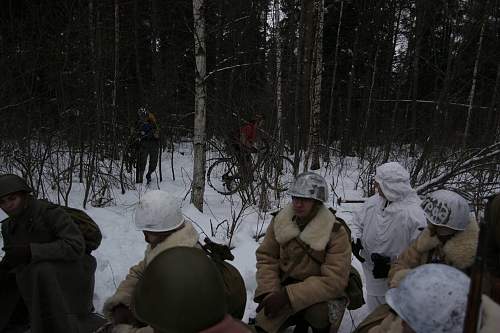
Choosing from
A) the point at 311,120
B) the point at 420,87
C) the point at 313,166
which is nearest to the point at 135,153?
the point at 311,120

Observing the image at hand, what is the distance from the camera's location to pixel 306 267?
266cm

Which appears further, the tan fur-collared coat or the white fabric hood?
the white fabric hood

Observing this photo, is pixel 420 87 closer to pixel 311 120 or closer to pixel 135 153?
pixel 311 120

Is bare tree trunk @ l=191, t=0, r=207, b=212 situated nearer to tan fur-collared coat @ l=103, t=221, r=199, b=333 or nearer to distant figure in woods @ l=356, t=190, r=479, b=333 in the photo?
tan fur-collared coat @ l=103, t=221, r=199, b=333

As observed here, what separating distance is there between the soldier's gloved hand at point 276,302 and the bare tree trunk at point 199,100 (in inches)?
139

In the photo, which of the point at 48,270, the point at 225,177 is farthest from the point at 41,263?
the point at 225,177

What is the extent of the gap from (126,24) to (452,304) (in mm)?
15227

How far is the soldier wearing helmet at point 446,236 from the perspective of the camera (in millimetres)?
2195

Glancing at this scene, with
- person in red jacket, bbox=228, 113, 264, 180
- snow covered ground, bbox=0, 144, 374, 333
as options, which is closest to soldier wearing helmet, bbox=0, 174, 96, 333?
snow covered ground, bbox=0, 144, 374, 333

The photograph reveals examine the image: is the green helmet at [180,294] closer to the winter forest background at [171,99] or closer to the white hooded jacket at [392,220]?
the white hooded jacket at [392,220]

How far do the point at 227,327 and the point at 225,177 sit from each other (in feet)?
21.0

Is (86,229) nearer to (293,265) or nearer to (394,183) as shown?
(293,265)

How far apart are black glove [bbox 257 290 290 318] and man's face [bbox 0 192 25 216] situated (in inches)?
72.8

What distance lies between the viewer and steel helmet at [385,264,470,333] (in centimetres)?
119
